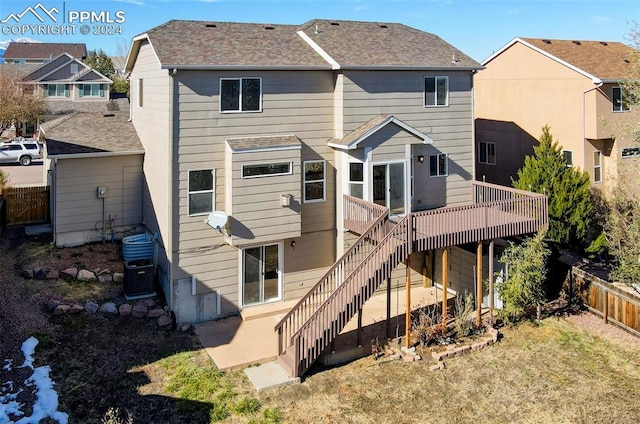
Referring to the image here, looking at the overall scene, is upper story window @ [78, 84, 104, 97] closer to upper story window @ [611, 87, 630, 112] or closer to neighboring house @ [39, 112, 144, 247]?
neighboring house @ [39, 112, 144, 247]

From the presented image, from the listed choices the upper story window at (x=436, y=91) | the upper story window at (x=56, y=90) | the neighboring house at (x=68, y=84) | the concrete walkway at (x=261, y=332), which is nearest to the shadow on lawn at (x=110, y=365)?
the concrete walkway at (x=261, y=332)

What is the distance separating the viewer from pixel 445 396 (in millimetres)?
10781

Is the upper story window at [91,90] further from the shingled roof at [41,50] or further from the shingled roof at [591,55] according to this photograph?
the shingled roof at [591,55]

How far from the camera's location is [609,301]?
1391 cm

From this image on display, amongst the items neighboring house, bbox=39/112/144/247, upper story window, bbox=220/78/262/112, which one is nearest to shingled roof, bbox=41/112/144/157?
neighboring house, bbox=39/112/144/247

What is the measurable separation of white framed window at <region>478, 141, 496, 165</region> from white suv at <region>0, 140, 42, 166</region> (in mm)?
28087

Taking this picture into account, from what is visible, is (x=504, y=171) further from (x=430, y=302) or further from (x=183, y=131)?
(x=183, y=131)

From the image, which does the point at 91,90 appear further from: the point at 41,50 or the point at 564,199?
the point at 564,199

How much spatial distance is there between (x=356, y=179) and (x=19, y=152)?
91.2 ft

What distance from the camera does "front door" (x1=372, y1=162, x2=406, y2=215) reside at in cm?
1565

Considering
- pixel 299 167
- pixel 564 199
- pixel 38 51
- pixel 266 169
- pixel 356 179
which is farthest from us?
pixel 38 51

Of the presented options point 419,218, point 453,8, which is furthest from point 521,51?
point 419,218

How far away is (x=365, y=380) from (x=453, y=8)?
684 inches

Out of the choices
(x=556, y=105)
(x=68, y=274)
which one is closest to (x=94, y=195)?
(x=68, y=274)
